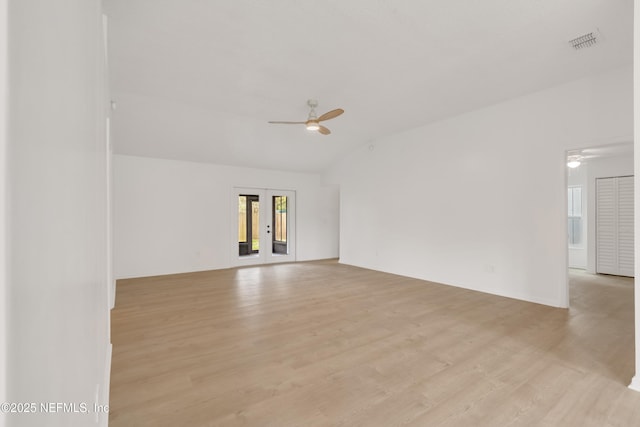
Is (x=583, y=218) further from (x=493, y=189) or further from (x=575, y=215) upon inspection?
(x=493, y=189)

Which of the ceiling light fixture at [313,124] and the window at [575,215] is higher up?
the ceiling light fixture at [313,124]

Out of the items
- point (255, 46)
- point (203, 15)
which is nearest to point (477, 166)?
point (255, 46)

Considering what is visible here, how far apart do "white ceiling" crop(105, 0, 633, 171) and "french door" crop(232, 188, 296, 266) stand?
2373mm

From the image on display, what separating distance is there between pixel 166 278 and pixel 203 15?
4.98m

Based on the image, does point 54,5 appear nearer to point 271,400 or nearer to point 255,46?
point 271,400

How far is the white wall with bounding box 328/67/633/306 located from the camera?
3.96 metres

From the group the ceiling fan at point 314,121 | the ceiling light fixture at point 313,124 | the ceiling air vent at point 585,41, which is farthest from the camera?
the ceiling light fixture at point 313,124

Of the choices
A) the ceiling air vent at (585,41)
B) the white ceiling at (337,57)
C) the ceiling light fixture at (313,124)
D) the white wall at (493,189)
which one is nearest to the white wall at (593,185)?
the white wall at (493,189)

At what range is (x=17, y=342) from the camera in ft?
0.83

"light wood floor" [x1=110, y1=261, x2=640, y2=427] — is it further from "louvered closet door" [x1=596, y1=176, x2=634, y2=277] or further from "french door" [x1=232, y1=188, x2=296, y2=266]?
"french door" [x1=232, y1=188, x2=296, y2=266]

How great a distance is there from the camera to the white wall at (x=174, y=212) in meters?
5.95

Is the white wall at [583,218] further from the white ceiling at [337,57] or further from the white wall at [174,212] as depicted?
the white wall at [174,212]

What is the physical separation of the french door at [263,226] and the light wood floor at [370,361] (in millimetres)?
2968

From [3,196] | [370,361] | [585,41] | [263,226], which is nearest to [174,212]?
[263,226]
